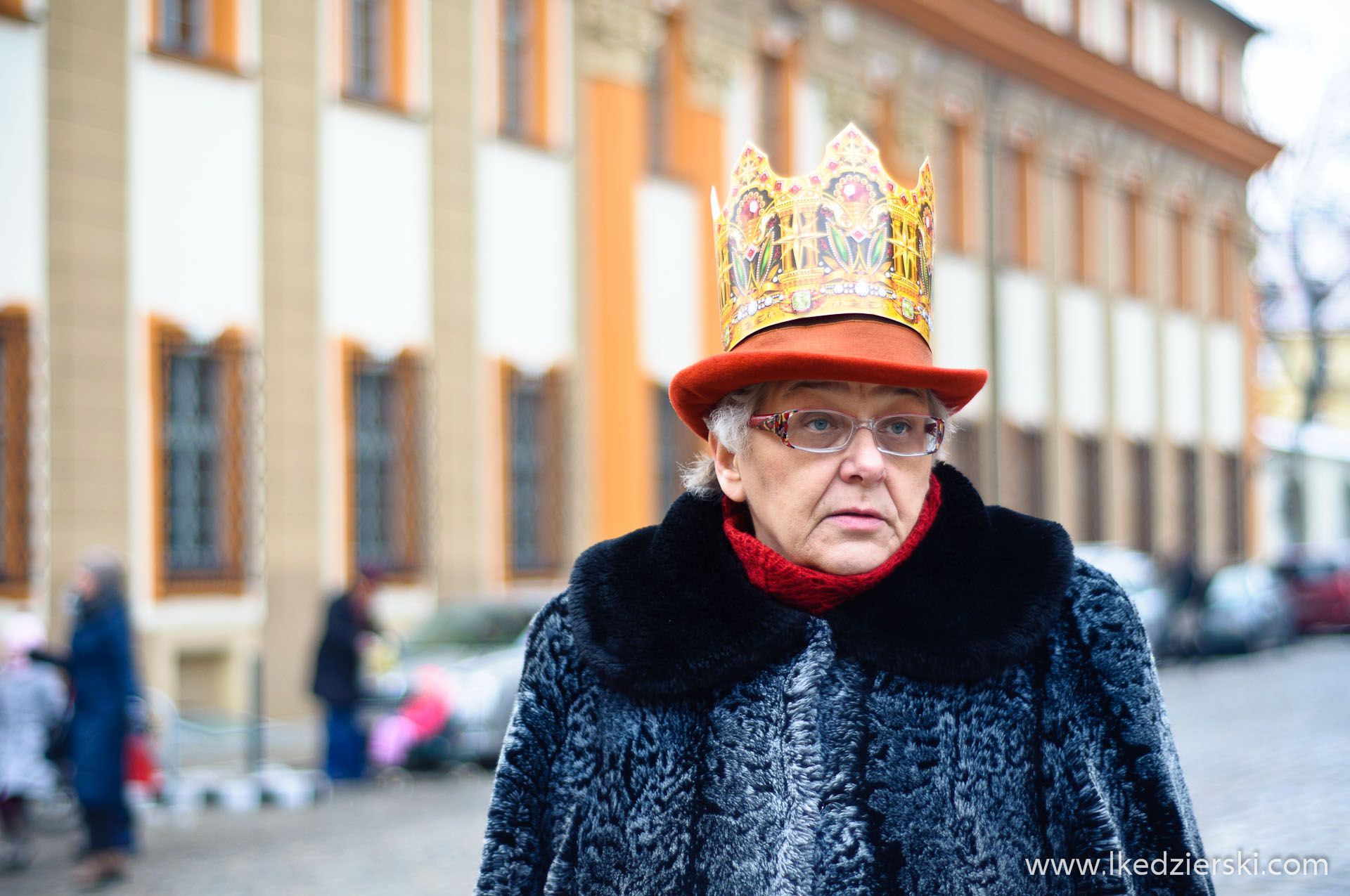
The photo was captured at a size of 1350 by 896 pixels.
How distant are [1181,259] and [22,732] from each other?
103 feet

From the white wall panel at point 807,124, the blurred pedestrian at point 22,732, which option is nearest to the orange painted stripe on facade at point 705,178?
the white wall panel at point 807,124

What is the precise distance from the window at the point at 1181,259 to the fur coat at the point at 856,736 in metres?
35.2

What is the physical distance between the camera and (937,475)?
2781 mm

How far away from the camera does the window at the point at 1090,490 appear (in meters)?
32.2

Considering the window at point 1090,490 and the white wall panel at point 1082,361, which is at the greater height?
the white wall panel at point 1082,361

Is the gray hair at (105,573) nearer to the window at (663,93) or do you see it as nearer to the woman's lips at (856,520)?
the woman's lips at (856,520)

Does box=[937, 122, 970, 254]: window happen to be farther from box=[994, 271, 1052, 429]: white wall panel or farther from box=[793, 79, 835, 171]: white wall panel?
box=[793, 79, 835, 171]: white wall panel

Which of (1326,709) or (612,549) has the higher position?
(612,549)

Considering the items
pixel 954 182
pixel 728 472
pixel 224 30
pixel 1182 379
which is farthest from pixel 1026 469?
pixel 728 472

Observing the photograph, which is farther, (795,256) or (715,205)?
(715,205)

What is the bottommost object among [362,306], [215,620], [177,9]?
[215,620]

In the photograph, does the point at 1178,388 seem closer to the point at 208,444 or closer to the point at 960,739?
the point at 208,444

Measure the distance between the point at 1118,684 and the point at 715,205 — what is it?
1.20 m

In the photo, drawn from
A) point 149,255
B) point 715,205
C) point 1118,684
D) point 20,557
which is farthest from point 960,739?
point 149,255
